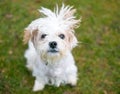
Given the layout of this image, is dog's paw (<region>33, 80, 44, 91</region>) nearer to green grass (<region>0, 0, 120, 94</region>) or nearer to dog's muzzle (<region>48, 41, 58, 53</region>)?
green grass (<region>0, 0, 120, 94</region>)

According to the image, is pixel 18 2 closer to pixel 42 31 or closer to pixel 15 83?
pixel 15 83

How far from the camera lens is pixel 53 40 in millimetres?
4195

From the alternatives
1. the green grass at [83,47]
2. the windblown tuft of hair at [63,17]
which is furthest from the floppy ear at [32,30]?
the green grass at [83,47]

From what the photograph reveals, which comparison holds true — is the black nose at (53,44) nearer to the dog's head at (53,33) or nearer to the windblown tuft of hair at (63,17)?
the dog's head at (53,33)

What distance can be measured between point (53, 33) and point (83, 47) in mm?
1808

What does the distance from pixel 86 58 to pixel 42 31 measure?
1670 millimetres

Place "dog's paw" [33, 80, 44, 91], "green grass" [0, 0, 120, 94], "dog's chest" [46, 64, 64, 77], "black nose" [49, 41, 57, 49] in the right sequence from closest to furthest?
1. "black nose" [49, 41, 57, 49]
2. "dog's chest" [46, 64, 64, 77]
3. "dog's paw" [33, 80, 44, 91]
4. "green grass" [0, 0, 120, 94]

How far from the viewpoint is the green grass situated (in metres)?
5.25

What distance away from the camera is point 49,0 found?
6715 mm

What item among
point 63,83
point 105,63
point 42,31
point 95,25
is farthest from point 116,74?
point 42,31

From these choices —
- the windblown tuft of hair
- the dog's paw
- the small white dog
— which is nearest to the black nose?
the small white dog

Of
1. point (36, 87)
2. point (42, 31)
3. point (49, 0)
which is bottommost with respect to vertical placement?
point (36, 87)

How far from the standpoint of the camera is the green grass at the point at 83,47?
5250mm

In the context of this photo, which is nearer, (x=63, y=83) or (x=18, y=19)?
(x=63, y=83)
